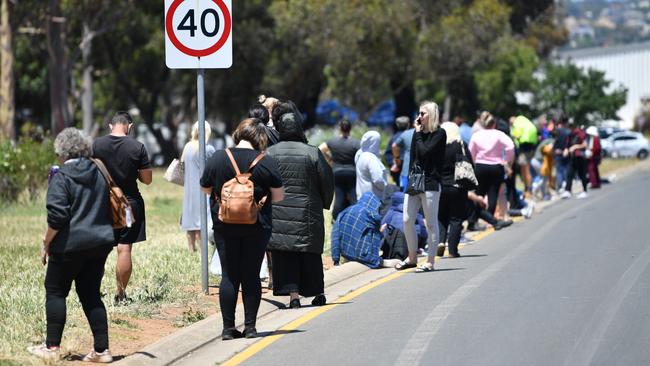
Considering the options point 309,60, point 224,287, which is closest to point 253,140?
point 224,287

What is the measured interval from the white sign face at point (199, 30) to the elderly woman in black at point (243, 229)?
1925 mm

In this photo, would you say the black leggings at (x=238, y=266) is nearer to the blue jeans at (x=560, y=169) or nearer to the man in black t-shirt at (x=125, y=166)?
the man in black t-shirt at (x=125, y=166)

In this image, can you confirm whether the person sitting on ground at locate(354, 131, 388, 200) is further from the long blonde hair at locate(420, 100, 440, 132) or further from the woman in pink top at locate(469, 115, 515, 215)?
the woman in pink top at locate(469, 115, 515, 215)

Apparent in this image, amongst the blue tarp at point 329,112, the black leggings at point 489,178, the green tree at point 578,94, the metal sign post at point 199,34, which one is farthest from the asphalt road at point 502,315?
the green tree at point 578,94

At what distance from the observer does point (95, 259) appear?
9.16 m

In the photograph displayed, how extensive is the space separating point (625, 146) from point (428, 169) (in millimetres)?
48576

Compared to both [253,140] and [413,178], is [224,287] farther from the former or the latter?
[413,178]

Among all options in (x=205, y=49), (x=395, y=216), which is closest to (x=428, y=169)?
(x=395, y=216)

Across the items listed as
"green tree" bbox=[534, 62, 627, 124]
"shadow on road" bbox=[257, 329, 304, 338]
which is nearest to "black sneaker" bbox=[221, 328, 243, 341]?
"shadow on road" bbox=[257, 329, 304, 338]

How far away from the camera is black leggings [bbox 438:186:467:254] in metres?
15.8

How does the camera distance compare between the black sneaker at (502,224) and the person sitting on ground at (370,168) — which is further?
the black sneaker at (502,224)

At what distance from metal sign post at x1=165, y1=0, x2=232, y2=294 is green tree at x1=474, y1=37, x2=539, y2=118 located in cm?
5187

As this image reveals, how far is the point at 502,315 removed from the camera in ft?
35.4

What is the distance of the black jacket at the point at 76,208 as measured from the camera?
876 centimetres
